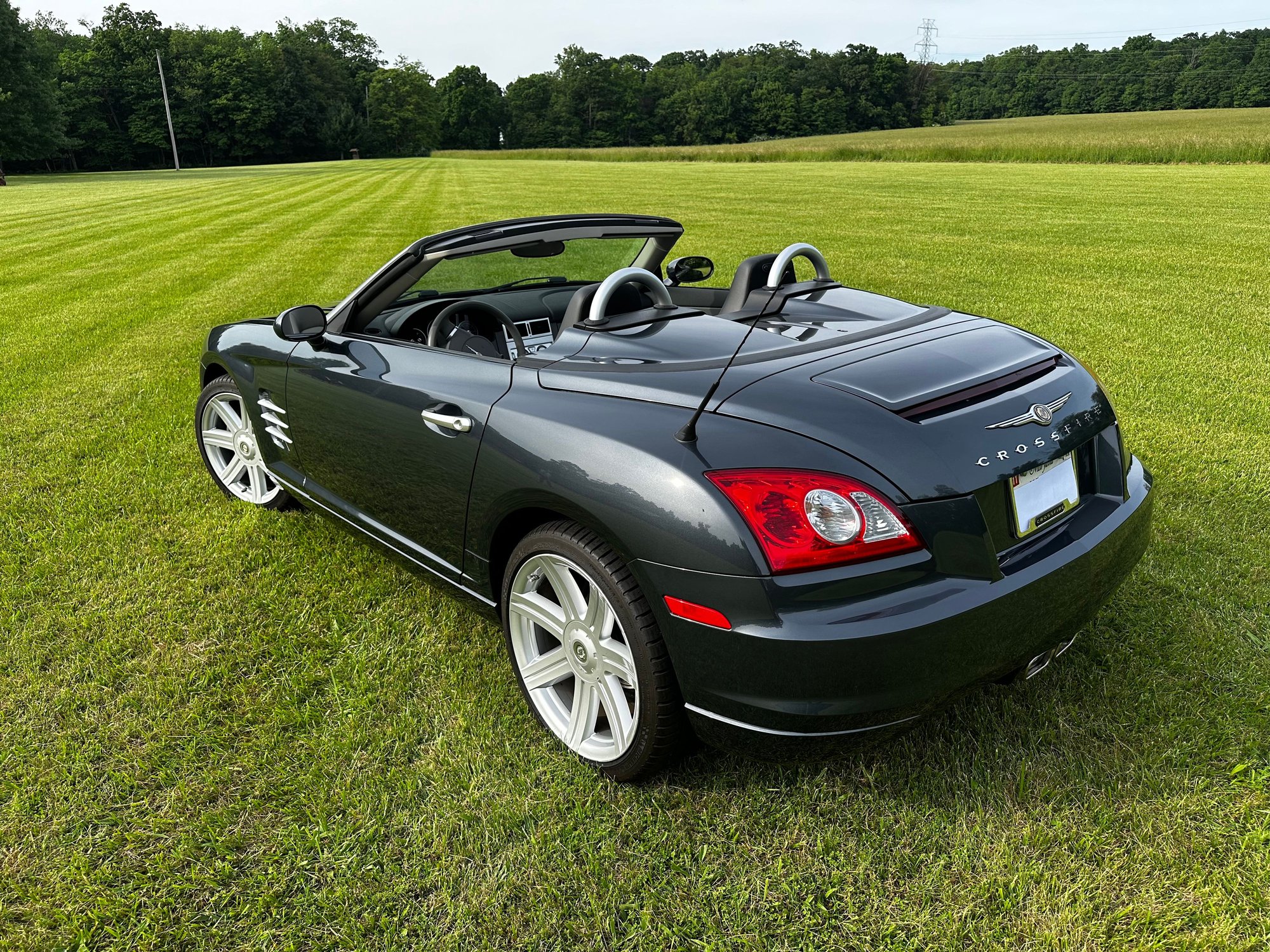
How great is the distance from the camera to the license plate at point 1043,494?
2.01 m

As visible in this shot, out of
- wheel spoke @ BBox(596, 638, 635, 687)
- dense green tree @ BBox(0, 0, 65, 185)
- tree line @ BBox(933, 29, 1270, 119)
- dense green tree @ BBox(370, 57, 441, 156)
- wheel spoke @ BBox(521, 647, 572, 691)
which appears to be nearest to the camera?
wheel spoke @ BBox(596, 638, 635, 687)

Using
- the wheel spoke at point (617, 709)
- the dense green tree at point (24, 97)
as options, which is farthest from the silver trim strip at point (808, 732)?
the dense green tree at point (24, 97)

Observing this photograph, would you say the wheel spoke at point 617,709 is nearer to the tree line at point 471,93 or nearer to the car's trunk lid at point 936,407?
the car's trunk lid at point 936,407

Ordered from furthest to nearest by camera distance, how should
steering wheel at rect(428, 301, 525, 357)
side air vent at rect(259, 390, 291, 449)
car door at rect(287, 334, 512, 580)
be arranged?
1. side air vent at rect(259, 390, 291, 449)
2. steering wheel at rect(428, 301, 525, 357)
3. car door at rect(287, 334, 512, 580)

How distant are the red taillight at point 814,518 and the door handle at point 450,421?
911 mm

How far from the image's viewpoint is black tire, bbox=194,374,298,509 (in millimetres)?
3982

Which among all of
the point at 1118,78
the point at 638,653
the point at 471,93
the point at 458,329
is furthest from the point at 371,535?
the point at 471,93

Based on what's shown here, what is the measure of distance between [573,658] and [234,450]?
2.64 meters

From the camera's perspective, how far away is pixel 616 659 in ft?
7.20

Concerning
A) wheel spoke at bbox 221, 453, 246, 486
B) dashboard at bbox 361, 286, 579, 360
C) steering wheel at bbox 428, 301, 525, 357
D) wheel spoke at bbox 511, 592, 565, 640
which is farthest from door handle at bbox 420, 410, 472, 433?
wheel spoke at bbox 221, 453, 246, 486

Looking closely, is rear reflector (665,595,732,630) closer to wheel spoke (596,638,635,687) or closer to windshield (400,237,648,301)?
wheel spoke (596,638,635,687)

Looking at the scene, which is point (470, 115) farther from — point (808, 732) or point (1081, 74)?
point (808, 732)

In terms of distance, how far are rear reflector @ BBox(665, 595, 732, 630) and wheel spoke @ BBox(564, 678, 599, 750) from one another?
52 cm

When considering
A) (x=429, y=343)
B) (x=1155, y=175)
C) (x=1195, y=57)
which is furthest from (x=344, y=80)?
(x=429, y=343)
